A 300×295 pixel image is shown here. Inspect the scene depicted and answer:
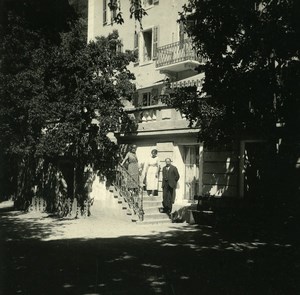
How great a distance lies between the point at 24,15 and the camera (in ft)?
25.7

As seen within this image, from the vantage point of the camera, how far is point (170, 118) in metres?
16.9

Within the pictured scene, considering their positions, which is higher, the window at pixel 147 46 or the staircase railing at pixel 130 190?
the window at pixel 147 46

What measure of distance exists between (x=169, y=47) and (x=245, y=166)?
9.71 m

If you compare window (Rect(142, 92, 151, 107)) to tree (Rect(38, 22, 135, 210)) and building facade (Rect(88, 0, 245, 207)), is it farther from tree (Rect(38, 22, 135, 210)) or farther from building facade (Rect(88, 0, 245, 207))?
tree (Rect(38, 22, 135, 210))

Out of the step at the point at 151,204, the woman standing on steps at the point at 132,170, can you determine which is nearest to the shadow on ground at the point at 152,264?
the step at the point at 151,204

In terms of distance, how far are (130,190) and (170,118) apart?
10.2 feet

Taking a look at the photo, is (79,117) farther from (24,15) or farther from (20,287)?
(20,287)

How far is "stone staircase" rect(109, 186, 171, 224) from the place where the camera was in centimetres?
1522

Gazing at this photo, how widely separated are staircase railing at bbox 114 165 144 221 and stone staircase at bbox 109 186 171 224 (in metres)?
0.14

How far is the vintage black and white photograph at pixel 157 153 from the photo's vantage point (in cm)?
797

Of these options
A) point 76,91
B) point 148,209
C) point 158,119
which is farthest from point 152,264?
point 158,119

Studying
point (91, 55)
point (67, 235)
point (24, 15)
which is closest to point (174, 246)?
point (67, 235)

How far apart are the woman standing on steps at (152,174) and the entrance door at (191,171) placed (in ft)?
3.86

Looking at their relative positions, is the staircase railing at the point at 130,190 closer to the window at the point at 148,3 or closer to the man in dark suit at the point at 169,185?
the man in dark suit at the point at 169,185
